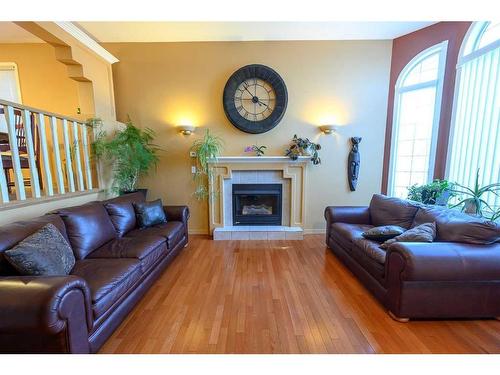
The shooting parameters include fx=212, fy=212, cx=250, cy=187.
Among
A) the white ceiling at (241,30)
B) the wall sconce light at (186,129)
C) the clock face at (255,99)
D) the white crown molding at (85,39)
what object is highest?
the white ceiling at (241,30)

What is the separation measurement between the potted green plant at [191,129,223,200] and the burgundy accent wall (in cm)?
327

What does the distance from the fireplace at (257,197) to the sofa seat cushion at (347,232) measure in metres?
1.08

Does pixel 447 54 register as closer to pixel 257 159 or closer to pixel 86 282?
pixel 257 159

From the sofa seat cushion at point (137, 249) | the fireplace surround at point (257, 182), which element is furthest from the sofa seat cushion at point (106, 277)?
the fireplace surround at point (257, 182)

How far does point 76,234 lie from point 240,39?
3625 mm

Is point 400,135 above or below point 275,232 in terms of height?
above

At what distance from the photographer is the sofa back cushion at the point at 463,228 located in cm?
173

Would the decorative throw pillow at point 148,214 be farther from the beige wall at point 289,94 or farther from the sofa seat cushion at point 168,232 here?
the beige wall at point 289,94

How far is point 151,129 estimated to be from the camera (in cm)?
379

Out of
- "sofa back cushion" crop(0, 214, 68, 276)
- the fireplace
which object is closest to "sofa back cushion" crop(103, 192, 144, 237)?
"sofa back cushion" crop(0, 214, 68, 276)

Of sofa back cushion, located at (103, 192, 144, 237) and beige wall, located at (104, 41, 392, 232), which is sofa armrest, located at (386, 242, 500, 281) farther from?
sofa back cushion, located at (103, 192, 144, 237)
